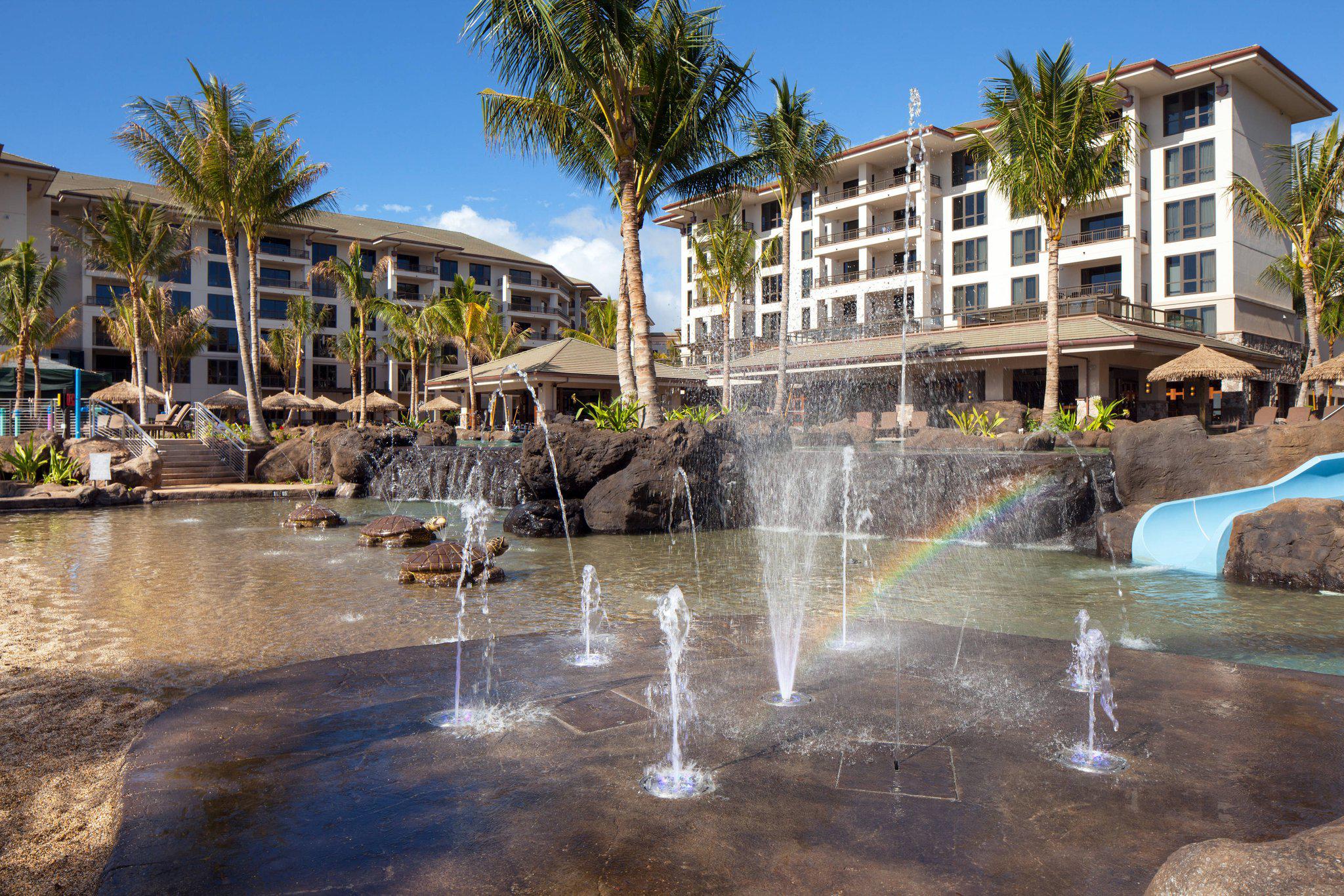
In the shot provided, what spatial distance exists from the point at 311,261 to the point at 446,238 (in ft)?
44.0

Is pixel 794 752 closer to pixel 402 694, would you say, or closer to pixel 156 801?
pixel 402 694

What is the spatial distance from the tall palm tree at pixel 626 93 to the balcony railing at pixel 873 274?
24934 mm

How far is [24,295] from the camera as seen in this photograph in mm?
32719

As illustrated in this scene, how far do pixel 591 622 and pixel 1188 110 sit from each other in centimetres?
3907

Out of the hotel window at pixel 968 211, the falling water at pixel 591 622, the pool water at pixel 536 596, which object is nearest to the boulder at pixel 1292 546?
the pool water at pixel 536 596

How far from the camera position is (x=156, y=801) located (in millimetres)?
3539

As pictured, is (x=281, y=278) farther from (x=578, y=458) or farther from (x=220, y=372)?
(x=578, y=458)

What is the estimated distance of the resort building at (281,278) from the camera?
159 ft

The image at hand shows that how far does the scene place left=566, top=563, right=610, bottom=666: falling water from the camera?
5.85m

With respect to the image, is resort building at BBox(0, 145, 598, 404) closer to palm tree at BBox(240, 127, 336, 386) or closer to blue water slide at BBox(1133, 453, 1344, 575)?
palm tree at BBox(240, 127, 336, 386)

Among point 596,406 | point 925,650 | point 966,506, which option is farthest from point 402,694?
point 596,406

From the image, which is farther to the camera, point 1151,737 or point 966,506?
point 966,506

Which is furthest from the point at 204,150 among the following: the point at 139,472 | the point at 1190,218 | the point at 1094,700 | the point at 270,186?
the point at 1190,218

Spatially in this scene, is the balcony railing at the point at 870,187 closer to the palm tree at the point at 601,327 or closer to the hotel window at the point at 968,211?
the hotel window at the point at 968,211
